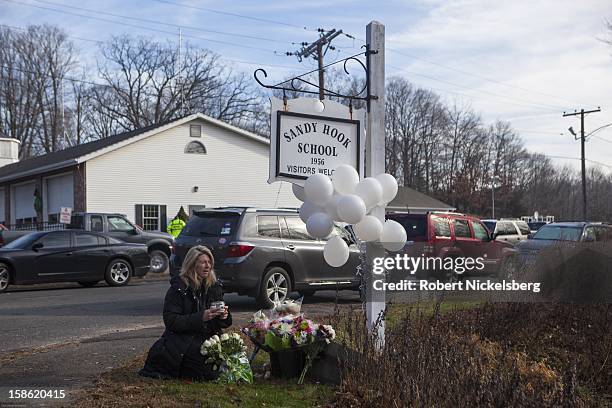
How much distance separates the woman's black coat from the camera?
6.52 meters

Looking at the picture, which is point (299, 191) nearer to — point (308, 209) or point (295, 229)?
point (308, 209)

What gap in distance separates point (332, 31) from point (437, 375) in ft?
88.9

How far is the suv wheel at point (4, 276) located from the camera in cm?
1645

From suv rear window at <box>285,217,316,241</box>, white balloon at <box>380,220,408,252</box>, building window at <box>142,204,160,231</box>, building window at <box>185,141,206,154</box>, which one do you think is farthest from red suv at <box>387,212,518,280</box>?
building window at <box>185,141,206,154</box>

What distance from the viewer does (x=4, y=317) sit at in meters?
11.9

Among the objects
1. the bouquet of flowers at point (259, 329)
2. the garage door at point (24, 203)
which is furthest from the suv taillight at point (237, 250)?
the garage door at point (24, 203)

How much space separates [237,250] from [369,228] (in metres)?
5.62

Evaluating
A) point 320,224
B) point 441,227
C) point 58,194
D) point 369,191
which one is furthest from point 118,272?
point 58,194

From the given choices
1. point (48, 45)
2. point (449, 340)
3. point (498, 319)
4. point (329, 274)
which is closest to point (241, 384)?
point (449, 340)

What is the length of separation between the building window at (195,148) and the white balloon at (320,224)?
2498 cm

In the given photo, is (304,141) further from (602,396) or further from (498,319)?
(602,396)

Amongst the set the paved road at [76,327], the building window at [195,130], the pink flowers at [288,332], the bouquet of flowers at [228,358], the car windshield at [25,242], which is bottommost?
the paved road at [76,327]

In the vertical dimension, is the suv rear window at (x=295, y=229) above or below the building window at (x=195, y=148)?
below

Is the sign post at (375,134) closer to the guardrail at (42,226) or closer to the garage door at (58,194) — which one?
the guardrail at (42,226)
